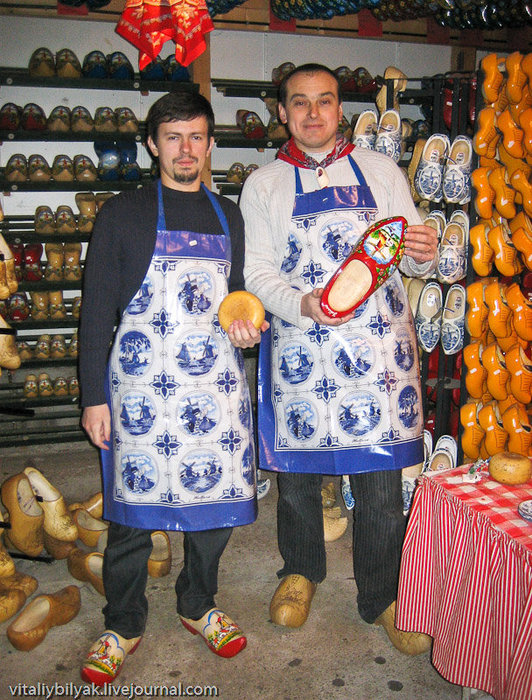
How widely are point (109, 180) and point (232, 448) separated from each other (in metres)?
2.57

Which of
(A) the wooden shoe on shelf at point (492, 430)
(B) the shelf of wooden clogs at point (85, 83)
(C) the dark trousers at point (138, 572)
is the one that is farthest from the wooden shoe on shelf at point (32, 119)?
(A) the wooden shoe on shelf at point (492, 430)

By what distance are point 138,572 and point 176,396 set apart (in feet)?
1.88

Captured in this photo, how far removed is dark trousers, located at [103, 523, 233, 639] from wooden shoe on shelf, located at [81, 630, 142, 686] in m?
0.03

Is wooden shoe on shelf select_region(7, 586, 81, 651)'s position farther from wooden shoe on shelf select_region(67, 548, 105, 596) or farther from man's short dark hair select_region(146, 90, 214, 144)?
man's short dark hair select_region(146, 90, 214, 144)

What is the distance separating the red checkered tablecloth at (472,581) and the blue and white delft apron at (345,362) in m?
→ 0.27

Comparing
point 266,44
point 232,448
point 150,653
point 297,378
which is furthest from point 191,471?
point 266,44

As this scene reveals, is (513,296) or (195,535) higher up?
(513,296)

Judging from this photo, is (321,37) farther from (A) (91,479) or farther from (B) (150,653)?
(B) (150,653)

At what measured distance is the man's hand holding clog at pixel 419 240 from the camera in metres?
1.94

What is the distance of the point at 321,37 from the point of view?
15.4 feet

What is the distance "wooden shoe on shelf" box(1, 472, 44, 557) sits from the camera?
2502 mm

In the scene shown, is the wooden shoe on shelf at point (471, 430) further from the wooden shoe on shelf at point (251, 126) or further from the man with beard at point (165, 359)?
the wooden shoe on shelf at point (251, 126)

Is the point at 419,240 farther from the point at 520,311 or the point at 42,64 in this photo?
the point at 42,64

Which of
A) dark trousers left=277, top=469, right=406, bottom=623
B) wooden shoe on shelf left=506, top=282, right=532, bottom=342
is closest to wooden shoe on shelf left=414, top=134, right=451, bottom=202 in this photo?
wooden shoe on shelf left=506, top=282, right=532, bottom=342
